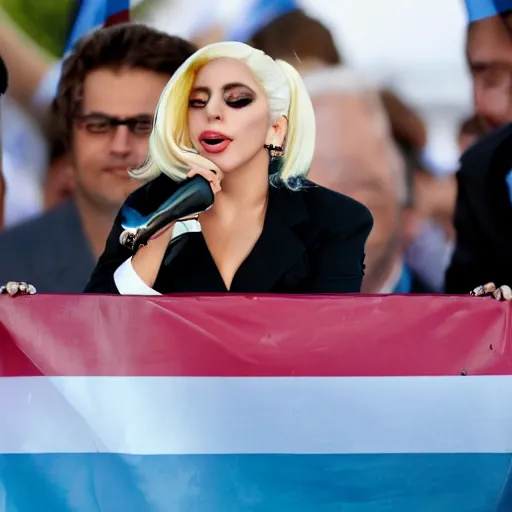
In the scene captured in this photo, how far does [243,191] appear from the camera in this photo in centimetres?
286

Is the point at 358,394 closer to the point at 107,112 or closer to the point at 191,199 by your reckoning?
the point at 191,199

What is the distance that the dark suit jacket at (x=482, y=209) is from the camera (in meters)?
2.94

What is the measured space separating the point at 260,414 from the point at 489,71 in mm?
1406

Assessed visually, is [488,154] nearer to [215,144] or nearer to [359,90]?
[359,90]

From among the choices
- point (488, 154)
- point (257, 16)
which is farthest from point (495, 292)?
point (257, 16)

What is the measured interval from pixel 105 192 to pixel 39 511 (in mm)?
1115

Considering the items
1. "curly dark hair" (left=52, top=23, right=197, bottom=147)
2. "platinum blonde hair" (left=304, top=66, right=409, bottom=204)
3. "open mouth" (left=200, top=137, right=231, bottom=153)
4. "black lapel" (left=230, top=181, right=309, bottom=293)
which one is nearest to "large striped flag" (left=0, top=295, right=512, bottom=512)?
"black lapel" (left=230, top=181, right=309, bottom=293)

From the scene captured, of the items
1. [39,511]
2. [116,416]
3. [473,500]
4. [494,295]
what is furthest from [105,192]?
[473,500]

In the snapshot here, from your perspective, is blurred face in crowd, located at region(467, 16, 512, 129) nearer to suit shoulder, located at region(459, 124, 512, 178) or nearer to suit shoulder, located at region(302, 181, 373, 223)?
suit shoulder, located at region(459, 124, 512, 178)

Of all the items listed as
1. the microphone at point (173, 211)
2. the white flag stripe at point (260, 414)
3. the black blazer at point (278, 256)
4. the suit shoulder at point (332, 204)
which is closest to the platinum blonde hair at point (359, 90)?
the suit shoulder at point (332, 204)

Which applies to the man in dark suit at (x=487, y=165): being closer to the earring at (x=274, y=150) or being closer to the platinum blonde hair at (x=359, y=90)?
the platinum blonde hair at (x=359, y=90)

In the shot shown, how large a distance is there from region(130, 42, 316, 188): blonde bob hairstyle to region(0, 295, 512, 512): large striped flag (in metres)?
0.58

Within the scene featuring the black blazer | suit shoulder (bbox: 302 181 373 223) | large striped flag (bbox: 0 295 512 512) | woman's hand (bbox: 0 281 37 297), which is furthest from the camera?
suit shoulder (bbox: 302 181 373 223)

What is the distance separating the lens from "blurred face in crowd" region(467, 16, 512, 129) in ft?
9.66
